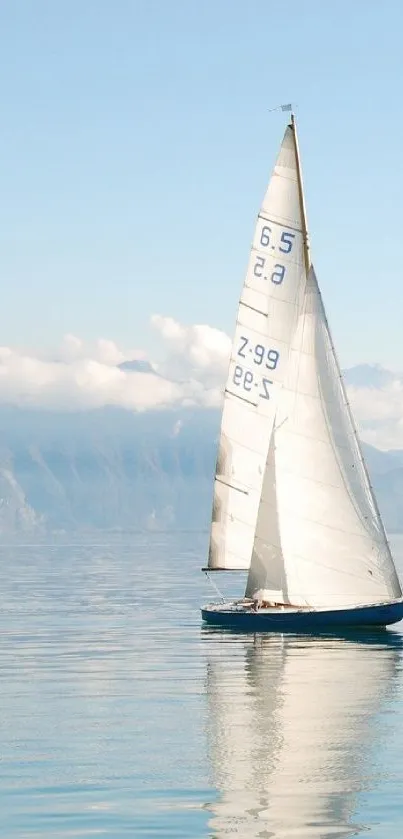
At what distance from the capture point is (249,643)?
62.8 metres

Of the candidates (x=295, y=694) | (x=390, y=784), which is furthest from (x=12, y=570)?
(x=390, y=784)

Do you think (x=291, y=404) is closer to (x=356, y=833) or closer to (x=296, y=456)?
(x=296, y=456)

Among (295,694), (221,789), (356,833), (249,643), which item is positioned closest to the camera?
(356,833)

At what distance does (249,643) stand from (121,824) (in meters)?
35.7

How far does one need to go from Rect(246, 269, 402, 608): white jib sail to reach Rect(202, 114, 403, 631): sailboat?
0.04 metres

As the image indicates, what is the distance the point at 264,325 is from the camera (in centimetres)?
6662

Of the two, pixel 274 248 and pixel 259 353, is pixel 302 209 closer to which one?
pixel 274 248

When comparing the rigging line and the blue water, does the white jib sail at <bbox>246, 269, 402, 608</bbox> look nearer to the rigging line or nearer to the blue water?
the rigging line

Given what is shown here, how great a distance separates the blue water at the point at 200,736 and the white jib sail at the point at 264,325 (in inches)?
350

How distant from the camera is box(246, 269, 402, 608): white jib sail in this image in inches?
2554

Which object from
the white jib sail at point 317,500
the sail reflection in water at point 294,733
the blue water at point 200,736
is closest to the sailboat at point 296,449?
the white jib sail at point 317,500

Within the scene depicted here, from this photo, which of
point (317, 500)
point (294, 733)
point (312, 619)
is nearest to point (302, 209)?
point (317, 500)

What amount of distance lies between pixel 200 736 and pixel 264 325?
32.1 m

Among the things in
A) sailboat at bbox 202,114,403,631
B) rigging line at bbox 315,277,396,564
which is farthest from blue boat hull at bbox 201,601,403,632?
rigging line at bbox 315,277,396,564
